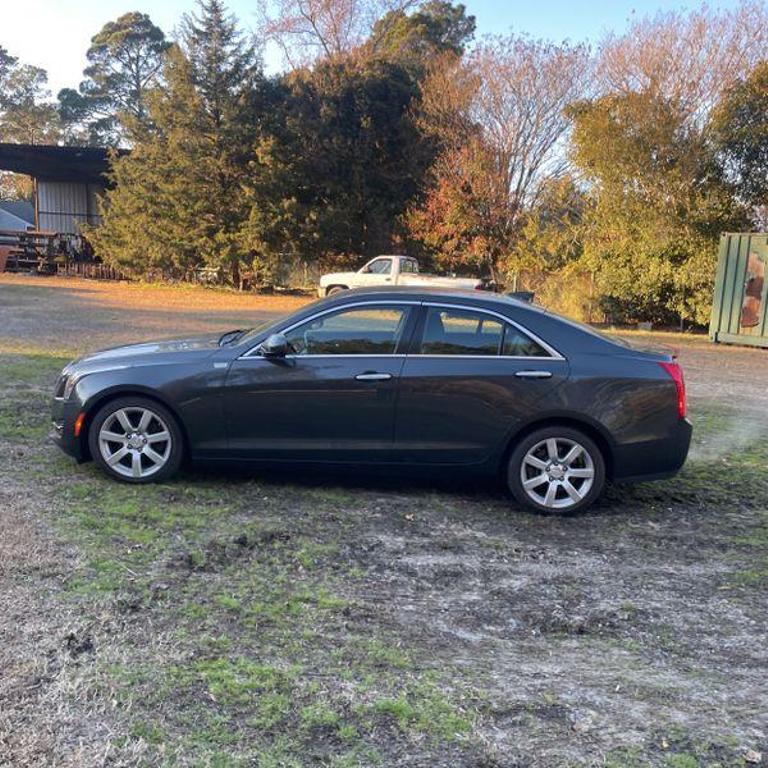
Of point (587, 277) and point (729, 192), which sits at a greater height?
point (729, 192)

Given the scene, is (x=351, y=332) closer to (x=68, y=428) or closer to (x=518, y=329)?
(x=518, y=329)

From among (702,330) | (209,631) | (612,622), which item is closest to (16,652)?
(209,631)

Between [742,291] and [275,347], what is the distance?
535 inches

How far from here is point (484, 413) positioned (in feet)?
17.2

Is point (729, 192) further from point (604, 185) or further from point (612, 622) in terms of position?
point (612, 622)

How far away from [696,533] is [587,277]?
16773 millimetres

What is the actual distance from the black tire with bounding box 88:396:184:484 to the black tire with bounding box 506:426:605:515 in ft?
7.99

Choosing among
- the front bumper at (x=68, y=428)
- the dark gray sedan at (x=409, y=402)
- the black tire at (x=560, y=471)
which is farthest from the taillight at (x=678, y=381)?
the front bumper at (x=68, y=428)

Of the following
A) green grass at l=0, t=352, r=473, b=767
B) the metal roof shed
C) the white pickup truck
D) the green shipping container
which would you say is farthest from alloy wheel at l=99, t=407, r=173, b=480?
the metal roof shed

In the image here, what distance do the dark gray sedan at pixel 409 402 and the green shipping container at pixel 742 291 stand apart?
11686mm

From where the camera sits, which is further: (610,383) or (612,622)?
(610,383)

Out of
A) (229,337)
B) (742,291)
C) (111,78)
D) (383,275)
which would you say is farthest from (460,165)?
(111,78)

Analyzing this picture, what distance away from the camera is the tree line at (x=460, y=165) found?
17.5m

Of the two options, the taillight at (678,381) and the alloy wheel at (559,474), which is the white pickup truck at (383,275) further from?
the alloy wheel at (559,474)
